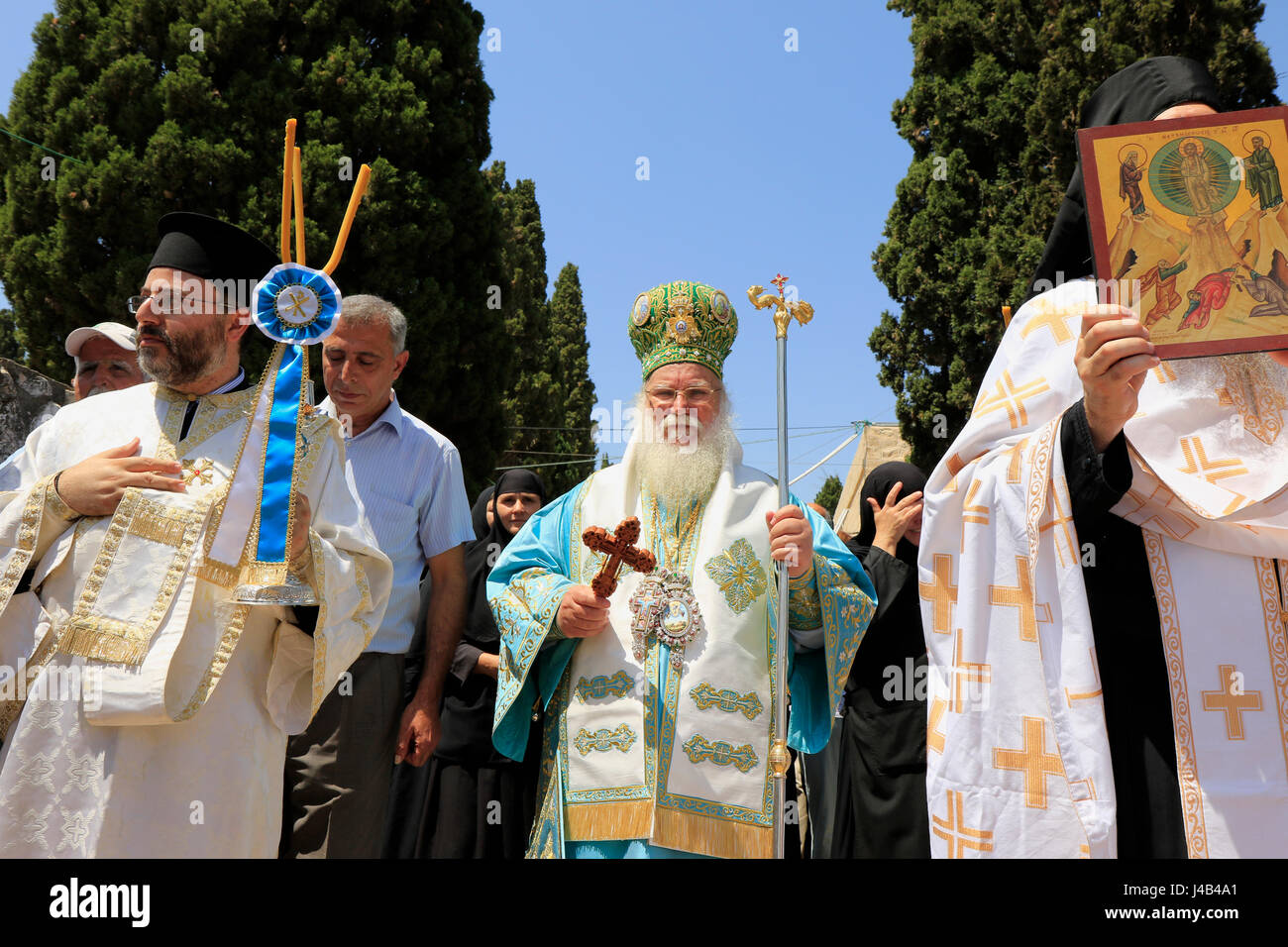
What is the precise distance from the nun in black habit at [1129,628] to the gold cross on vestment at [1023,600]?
0.41 ft

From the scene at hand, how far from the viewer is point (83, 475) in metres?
3.40

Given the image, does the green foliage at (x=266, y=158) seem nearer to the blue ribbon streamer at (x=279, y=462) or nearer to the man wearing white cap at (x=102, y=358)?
the man wearing white cap at (x=102, y=358)

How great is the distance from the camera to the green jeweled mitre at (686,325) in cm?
423

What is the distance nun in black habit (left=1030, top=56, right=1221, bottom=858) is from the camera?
2.64 metres

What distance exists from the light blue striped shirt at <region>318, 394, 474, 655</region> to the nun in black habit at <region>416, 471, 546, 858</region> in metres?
0.88

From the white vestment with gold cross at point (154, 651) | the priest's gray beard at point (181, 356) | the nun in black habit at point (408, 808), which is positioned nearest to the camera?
the white vestment with gold cross at point (154, 651)

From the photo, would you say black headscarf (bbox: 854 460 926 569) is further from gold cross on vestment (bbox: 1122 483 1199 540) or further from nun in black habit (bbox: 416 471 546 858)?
gold cross on vestment (bbox: 1122 483 1199 540)

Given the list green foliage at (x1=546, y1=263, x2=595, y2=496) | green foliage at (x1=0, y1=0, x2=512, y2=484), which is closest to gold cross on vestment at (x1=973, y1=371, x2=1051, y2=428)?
green foliage at (x1=0, y1=0, x2=512, y2=484)

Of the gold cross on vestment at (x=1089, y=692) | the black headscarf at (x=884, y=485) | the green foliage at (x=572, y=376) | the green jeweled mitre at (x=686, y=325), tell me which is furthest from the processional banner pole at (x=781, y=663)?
the green foliage at (x=572, y=376)

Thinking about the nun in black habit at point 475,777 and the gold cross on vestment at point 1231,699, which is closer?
the gold cross on vestment at point 1231,699

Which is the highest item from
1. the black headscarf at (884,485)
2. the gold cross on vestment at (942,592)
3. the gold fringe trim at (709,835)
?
the black headscarf at (884,485)

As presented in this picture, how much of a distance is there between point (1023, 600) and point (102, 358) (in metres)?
4.53

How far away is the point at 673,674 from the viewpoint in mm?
3760

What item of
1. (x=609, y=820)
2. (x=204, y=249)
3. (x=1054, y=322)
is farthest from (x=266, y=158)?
(x=1054, y=322)
